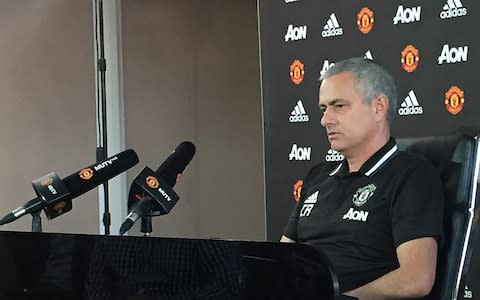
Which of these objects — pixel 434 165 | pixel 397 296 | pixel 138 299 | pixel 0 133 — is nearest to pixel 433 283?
pixel 397 296

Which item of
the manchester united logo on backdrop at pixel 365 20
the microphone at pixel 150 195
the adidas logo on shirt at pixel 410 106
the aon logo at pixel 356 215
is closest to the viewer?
the microphone at pixel 150 195

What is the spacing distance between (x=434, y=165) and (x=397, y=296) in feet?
1.20

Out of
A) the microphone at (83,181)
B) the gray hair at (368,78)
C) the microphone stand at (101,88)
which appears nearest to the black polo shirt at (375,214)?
the gray hair at (368,78)

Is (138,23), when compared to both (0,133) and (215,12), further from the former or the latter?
(0,133)

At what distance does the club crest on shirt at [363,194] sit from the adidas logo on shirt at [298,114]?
1546 mm

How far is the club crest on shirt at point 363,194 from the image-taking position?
75.3 inches

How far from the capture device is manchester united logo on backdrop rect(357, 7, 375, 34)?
3.26 metres

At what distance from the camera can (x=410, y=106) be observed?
3.05 metres

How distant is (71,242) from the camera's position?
1.32 meters

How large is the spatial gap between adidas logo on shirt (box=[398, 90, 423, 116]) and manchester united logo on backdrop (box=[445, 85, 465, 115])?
0.43 ft

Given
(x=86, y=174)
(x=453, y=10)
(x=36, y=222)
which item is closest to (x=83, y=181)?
(x=86, y=174)

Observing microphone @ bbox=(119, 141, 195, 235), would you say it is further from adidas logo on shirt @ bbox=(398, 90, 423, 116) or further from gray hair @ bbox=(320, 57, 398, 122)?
adidas logo on shirt @ bbox=(398, 90, 423, 116)

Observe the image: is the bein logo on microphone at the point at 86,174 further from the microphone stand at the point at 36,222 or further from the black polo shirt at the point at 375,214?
the black polo shirt at the point at 375,214

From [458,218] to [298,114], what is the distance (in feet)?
5.93
